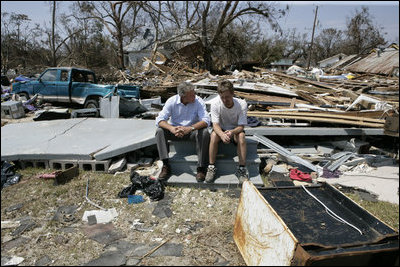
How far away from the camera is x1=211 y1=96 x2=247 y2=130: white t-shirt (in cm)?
398

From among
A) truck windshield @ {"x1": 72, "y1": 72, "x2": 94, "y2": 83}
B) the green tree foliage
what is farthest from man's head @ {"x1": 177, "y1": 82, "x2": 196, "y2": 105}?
the green tree foliage

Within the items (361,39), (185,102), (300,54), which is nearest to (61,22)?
(185,102)

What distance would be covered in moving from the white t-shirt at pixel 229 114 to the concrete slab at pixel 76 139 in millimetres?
1233

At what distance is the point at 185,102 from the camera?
13.4ft

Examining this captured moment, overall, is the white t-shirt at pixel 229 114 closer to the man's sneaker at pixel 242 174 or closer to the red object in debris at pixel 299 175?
the man's sneaker at pixel 242 174

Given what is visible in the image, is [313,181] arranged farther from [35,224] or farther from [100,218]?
[35,224]

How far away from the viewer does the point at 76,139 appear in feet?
16.7

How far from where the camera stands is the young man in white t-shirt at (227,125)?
3807 mm

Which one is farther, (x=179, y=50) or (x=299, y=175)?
(x=179, y=50)

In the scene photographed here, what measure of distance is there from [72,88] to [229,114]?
7.66m

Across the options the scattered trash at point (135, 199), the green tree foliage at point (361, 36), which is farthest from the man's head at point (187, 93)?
the green tree foliage at point (361, 36)

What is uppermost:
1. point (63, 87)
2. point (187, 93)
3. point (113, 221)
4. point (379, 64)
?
point (379, 64)

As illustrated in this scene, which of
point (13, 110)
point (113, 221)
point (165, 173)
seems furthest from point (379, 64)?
point (13, 110)

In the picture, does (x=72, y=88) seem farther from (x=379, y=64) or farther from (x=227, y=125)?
(x=379, y=64)
